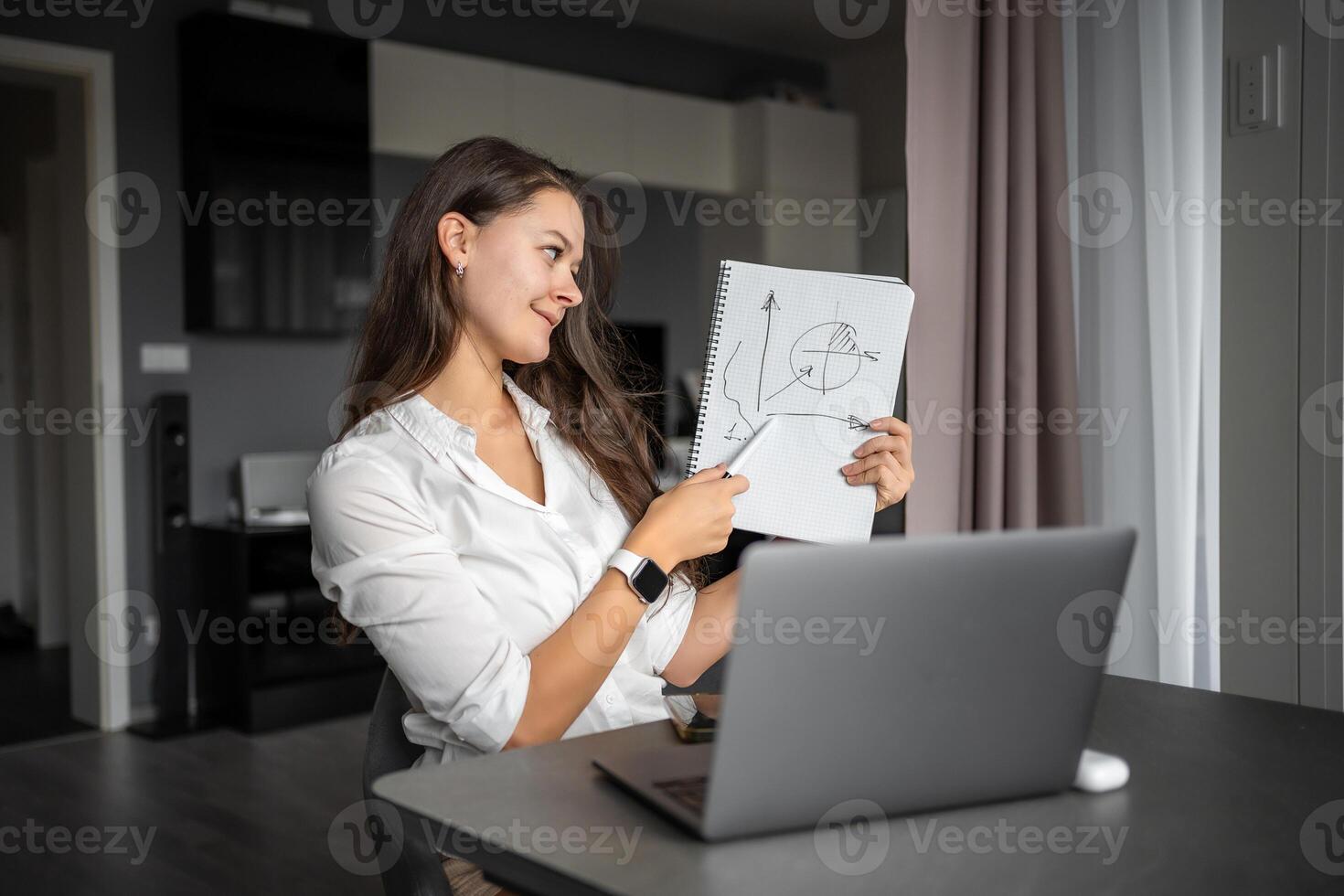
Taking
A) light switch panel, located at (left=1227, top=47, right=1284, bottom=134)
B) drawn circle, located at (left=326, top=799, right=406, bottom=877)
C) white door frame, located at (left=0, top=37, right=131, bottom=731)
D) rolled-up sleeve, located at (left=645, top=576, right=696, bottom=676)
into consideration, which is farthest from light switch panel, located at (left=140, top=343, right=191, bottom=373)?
light switch panel, located at (left=1227, top=47, right=1284, bottom=134)

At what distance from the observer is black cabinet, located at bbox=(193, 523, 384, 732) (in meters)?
3.84

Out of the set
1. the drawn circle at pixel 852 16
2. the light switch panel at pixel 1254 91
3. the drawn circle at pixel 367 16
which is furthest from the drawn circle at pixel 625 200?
the light switch panel at pixel 1254 91

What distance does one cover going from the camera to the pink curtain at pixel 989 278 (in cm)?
208

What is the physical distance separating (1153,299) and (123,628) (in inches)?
138

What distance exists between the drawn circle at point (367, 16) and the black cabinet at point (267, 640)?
1.98 meters

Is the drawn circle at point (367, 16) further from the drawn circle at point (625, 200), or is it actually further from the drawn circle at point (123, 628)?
the drawn circle at point (123, 628)

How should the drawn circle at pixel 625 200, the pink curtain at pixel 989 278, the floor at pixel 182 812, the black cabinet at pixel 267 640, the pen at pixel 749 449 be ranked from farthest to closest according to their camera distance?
the drawn circle at pixel 625 200, the black cabinet at pixel 267 640, the floor at pixel 182 812, the pink curtain at pixel 989 278, the pen at pixel 749 449

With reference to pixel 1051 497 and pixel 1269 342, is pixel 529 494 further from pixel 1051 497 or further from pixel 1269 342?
pixel 1269 342

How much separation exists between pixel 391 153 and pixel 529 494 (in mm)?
3451

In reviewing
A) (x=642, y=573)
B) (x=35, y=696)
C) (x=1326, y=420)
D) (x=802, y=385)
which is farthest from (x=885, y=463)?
(x=35, y=696)

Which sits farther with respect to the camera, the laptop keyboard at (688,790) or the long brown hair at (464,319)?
the long brown hair at (464,319)

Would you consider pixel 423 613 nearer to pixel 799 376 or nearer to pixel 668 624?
pixel 668 624

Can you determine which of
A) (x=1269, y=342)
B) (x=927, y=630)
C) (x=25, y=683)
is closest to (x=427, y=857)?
(x=927, y=630)

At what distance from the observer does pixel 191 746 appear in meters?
3.72
